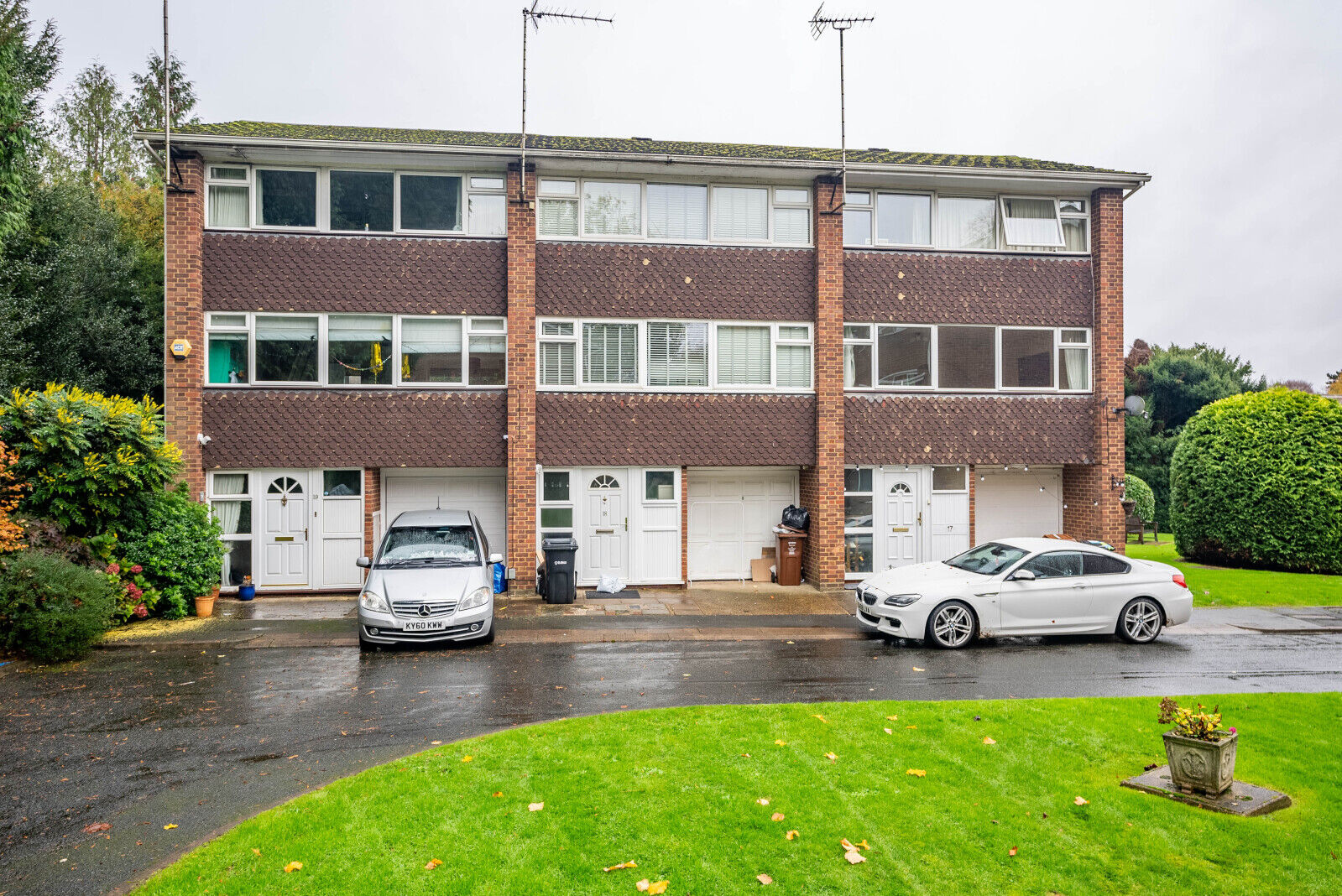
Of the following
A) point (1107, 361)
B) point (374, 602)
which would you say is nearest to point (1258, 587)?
point (1107, 361)

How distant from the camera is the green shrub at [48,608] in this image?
9.48 meters

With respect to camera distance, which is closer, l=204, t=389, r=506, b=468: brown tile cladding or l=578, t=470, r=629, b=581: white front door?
l=204, t=389, r=506, b=468: brown tile cladding

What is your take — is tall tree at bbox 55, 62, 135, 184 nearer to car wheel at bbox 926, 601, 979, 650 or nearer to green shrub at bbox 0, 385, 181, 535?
green shrub at bbox 0, 385, 181, 535

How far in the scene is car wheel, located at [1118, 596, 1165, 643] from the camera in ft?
36.1

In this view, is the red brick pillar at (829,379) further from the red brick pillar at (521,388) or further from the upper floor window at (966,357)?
the red brick pillar at (521,388)

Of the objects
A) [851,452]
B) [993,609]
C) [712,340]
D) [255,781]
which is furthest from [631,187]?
[255,781]

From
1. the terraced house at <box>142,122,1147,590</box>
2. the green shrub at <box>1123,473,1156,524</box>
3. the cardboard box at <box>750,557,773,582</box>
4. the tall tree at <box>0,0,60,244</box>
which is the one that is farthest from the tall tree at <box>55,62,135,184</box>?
the green shrub at <box>1123,473,1156,524</box>

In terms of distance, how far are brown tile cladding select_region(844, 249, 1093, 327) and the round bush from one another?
4754 millimetres

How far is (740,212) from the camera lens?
52.1ft

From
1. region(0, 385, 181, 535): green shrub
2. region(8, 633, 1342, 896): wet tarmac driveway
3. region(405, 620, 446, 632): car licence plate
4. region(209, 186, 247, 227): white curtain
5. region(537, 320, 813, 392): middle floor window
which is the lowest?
region(8, 633, 1342, 896): wet tarmac driveway

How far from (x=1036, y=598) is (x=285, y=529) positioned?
12568mm

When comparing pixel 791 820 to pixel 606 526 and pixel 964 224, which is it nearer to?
pixel 606 526

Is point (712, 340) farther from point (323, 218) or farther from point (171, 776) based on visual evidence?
point (171, 776)

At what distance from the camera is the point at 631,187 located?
51.2ft
